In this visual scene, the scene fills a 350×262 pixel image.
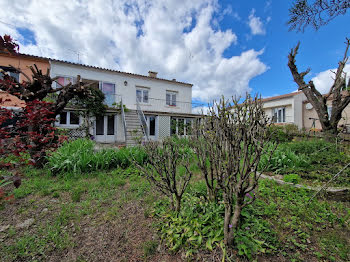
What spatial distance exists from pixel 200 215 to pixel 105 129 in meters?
11.6

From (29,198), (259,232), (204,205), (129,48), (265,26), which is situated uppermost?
A: (129,48)

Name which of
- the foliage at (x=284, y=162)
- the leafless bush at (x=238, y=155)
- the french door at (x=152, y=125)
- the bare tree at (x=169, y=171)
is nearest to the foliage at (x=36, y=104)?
the bare tree at (x=169, y=171)

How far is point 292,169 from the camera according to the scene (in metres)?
3.49

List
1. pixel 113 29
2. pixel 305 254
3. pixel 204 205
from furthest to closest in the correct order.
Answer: pixel 113 29
pixel 204 205
pixel 305 254

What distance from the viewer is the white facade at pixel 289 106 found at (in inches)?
659

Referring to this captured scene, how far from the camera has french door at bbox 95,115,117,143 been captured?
11500 millimetres

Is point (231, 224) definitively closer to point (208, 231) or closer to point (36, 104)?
point (208, 231)

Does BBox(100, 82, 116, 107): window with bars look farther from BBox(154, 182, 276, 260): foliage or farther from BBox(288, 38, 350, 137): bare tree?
BBox(288, 38, 350, 137): bare tree

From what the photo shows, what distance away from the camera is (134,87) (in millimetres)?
13023

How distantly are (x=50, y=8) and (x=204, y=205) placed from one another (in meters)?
7.78

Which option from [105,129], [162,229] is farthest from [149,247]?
[105,129]

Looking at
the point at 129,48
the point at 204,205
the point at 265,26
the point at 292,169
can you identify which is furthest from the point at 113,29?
the point at 292,169

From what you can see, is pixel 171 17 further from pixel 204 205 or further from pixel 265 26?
pixel 204 205

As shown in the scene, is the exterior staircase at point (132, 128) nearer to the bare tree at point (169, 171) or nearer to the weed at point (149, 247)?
the bare tree at point (169, 171)
